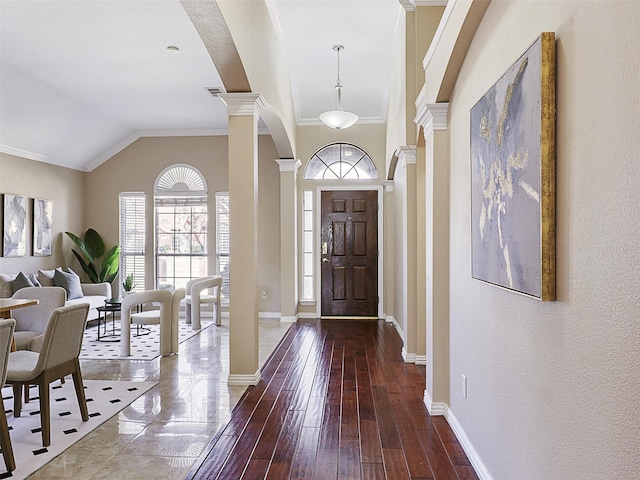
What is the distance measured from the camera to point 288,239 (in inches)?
291

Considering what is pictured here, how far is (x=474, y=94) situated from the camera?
2.73 m

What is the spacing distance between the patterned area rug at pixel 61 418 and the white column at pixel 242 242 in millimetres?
900

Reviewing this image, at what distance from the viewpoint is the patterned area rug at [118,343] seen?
5352 mm

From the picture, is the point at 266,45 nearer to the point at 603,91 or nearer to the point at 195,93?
the point at 195,93

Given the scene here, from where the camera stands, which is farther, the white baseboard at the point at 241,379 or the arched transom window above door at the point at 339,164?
the arched transom window above door at the point at 339,164

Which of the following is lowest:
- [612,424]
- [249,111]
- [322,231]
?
[612,424]

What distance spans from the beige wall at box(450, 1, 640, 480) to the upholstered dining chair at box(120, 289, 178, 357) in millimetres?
3964

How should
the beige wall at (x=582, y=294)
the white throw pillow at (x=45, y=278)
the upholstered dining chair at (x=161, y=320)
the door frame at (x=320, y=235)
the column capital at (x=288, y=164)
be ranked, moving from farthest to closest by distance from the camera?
the door frame at (x=320, y=235) < the column capital at (x=288, y=164) < the white throw pillow at (x=45, y=278) < the upholstered dining chair at (x=161, y=320) < the beige wall at (x=582, y=294)

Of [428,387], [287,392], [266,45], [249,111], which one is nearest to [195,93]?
[266,45]

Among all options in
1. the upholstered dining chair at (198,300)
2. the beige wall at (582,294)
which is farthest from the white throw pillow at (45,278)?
the beige wall at (582,294)

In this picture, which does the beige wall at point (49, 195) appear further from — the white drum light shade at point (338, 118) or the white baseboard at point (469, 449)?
the white baseboard at point (469, 449)

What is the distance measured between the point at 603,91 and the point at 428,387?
2778 millimetres

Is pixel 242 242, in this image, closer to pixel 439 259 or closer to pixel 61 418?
pixel 439 259

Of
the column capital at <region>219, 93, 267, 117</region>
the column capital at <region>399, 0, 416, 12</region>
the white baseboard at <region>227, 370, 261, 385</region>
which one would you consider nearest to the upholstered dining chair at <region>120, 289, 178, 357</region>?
the white baseboard at <region>227, 370, 261, 385</region>
